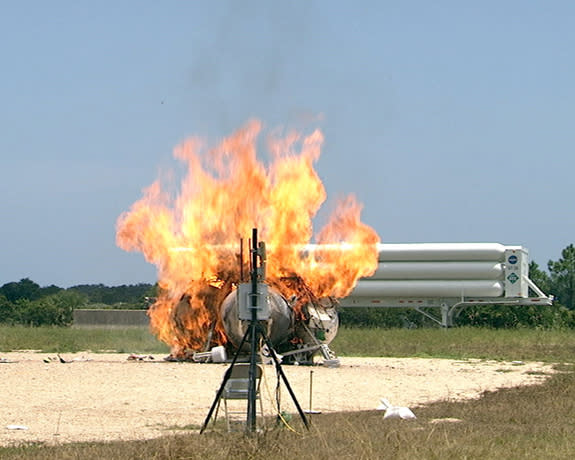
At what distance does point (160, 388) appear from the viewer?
75.7ft

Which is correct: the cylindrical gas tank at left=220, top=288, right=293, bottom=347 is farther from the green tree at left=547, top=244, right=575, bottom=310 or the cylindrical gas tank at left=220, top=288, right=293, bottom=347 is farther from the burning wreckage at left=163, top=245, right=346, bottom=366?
the green tree at left=547, top=244, right=575, bottom=310

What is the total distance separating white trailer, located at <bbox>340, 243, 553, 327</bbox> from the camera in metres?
48.9

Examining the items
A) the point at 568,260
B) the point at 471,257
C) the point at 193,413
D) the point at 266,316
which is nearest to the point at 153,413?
the point at 193,413

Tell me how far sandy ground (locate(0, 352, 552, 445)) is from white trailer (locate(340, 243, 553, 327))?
16666mm

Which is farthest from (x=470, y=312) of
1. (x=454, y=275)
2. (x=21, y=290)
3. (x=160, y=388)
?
(x=21, y=290)

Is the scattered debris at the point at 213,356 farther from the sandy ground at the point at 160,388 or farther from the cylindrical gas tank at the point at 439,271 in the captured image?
the cylindrical gas tank at the point at 439,271

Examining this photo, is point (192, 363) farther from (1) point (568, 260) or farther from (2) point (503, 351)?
(1) point (568, 260)

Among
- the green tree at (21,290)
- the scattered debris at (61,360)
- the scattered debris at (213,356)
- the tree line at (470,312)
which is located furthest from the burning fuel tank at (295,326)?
the green tree at (21,290)

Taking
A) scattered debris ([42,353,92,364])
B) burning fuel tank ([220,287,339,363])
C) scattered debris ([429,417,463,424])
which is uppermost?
burning fuel tank ([220,287,339,363])

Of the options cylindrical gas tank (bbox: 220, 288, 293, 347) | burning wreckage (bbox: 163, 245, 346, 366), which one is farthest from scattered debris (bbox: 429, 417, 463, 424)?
burning wreckage (bbox: 163, 245, 346, 366)

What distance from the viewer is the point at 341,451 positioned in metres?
13.6

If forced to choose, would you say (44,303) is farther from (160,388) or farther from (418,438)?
(418,438)

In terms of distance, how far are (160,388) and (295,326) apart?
289 inches

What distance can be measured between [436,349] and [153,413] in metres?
19.1
